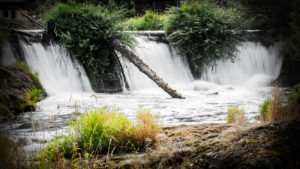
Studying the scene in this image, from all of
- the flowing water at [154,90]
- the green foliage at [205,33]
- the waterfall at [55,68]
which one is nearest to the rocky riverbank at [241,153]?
the flowing water at [154,90]

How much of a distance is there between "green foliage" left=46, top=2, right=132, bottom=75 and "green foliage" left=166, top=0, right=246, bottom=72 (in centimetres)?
376

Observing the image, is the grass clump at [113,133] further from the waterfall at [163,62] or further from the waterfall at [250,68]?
the waterfall at [250,68]

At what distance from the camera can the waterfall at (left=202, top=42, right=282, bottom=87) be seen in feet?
47.1

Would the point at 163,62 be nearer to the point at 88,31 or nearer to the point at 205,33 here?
the point at 205,33

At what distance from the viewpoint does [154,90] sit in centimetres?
1118

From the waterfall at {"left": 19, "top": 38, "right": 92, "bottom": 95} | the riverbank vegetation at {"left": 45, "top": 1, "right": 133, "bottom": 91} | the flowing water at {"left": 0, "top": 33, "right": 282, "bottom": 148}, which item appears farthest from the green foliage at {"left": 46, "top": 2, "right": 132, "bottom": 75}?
the flowing water at {"left": 0, "top": 33, "right": 282, "bottom": 148}

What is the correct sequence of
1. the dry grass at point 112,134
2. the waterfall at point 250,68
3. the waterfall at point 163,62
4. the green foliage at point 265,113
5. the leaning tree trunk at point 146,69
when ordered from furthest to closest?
the waterfall at point 250,68 < the waterfall at point 163,62 < the leaning tree trunk at point 146,69 < the green foliage at point 265,113 < the dry grass at point 112,134

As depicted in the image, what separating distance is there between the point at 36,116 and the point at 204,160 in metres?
4.88

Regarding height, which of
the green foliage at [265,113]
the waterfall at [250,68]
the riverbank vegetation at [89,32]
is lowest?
the green foliage at [265,113]

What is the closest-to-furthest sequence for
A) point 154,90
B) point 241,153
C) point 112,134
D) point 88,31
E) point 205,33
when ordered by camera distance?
1. point 241,153
2. point 112,134
3. point 88,31
4. point 154,90
5. point 205,33

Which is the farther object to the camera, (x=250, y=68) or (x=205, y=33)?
(x=250, y=68)

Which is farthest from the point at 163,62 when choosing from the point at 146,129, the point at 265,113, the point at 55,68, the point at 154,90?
the point at 146,129

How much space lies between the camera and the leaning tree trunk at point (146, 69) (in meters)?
8.78

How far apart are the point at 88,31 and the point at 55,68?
1990 millimetres
